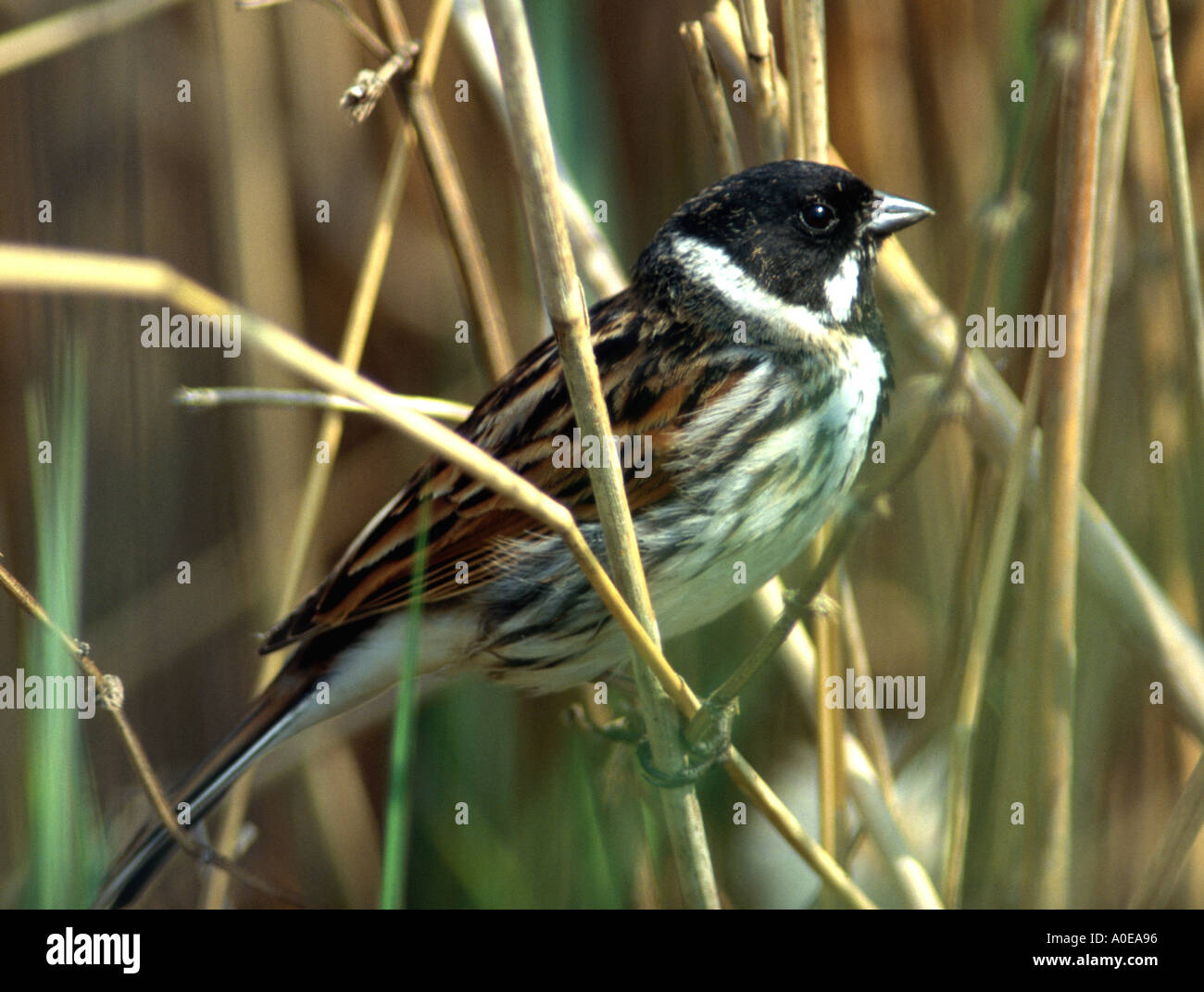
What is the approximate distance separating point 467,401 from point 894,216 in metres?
1.40

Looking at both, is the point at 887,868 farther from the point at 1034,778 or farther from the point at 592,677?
the point at 592,677

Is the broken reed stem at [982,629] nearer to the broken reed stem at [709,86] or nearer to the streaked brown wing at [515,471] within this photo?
the streaked brown wing at [515,471]

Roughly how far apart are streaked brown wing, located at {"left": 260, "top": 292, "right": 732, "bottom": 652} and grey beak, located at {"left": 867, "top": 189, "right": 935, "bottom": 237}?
438 mm

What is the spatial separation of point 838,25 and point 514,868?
6.74 feet

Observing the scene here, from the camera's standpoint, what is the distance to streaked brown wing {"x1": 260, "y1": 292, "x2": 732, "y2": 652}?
221 centimetres

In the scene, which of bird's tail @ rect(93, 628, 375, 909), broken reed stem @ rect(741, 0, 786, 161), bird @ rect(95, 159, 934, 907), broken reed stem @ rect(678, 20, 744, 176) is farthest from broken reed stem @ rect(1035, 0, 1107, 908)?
bird's tail @ rect(93, 628, 375, 909)

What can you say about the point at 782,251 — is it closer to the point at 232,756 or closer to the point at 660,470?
the point at 660,470

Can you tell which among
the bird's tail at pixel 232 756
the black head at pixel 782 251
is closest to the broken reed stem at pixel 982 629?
the black head at pixel 782 251

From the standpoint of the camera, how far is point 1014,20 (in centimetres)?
207

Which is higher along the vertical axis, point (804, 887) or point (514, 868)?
point (514, 868)

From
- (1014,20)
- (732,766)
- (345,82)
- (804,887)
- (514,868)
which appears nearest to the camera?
(732,766)

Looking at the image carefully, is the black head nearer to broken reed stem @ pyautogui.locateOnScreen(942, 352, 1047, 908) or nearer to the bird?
the bird

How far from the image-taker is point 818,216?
2.23 meters
